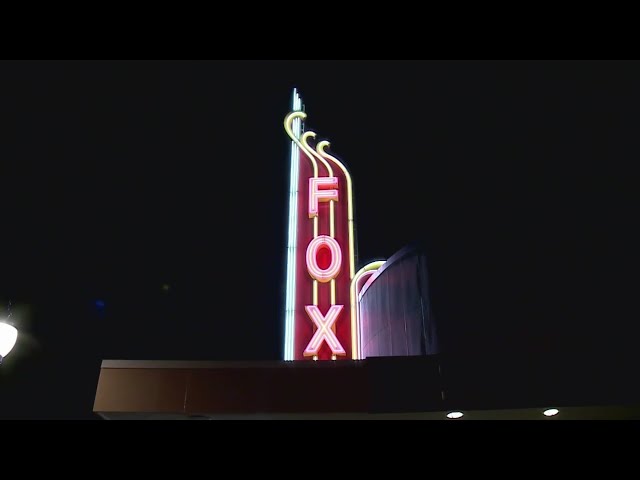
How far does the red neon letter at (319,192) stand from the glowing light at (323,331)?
114 inches

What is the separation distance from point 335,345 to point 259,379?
10.3ft

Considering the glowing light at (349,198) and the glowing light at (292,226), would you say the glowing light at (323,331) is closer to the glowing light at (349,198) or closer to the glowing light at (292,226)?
the glowing light at (292,226)

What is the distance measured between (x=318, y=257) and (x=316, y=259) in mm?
118

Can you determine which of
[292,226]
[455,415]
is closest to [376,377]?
[455,415]

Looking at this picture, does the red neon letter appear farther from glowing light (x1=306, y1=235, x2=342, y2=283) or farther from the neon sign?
glowing light (x1=306, y1=235, x2=342, y2=283)

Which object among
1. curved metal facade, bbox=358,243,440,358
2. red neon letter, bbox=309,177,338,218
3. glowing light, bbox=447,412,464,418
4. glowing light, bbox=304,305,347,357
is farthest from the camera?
red neon letter, bbox=309,177,338,218

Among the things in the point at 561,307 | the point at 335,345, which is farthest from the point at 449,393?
the point at 335,345

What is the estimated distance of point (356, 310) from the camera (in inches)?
490

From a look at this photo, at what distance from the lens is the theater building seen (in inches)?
292

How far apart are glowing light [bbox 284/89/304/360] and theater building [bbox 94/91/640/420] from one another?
77 mm

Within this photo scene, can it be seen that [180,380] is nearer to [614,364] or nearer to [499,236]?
[499,236]

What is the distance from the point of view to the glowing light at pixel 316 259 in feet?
42.4

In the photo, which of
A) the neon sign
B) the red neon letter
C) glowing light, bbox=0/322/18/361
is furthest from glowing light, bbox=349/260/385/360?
glowing light, bbox=0/322/18/361

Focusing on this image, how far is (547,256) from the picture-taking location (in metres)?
8.30
